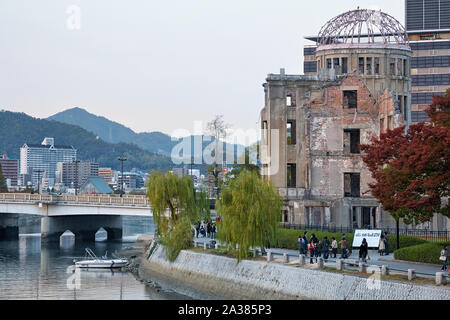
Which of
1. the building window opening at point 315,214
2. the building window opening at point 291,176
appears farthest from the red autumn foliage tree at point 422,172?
the building window opening at point 291,176

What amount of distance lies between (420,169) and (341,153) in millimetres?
25118

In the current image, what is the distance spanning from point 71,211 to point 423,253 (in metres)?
58.8

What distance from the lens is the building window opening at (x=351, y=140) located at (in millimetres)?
65688

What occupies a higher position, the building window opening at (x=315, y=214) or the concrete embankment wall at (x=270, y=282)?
the building window opening at (x=315, y=214)

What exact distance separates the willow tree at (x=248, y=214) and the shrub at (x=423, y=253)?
28.3 feet

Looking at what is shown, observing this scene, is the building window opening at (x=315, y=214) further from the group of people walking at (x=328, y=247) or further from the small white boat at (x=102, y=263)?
the small white boat at (x=102, y=263)

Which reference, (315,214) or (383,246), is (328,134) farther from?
(383,246)

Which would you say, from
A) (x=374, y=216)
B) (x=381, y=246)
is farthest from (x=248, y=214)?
(x=374, y=216)

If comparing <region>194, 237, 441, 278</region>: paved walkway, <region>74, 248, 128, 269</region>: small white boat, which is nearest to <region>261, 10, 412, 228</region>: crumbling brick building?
<region>194, 237, 441, 278</region>: paved walkway

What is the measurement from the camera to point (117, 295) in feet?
176

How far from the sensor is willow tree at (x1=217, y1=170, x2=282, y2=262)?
162 feet

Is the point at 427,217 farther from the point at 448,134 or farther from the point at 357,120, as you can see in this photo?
the point at 357,120

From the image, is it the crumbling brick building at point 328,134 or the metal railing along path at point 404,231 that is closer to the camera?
the metal railing along path at point 404,231

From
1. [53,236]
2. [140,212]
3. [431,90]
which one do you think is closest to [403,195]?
[140,212]
